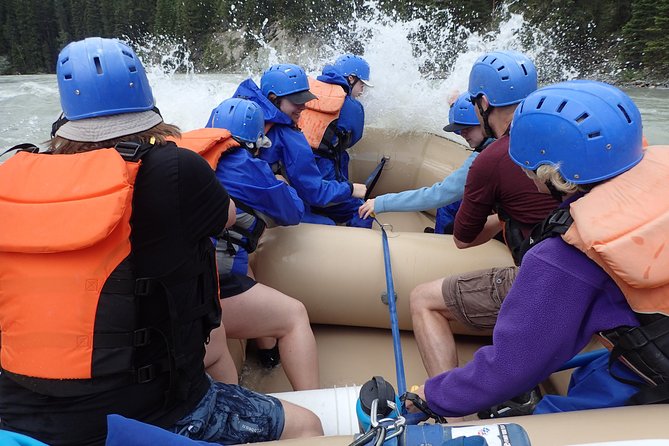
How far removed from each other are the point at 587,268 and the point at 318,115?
298 centimetres

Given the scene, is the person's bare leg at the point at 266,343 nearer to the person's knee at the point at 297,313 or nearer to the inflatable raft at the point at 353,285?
the inflatable raft at the point at 353,285

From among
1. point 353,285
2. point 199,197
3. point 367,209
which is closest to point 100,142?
point 199,197

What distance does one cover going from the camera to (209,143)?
1.97 metres

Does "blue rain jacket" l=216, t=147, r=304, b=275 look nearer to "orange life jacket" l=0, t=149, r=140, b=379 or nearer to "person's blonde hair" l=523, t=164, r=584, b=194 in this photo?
"orange life jacket" l=0, t=149, r=140, b=379

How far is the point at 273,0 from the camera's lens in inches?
1962

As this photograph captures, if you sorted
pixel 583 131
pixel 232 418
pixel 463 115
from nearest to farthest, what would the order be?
pixel 583 131, pixel 232 418, pixel 463 115

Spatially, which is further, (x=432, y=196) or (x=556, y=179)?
(x=432, y=196)

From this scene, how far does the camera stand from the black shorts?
2.03m

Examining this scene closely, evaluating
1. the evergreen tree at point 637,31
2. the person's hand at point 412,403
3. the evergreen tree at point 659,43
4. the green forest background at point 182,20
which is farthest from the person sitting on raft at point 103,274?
the green forest background at point 182,20

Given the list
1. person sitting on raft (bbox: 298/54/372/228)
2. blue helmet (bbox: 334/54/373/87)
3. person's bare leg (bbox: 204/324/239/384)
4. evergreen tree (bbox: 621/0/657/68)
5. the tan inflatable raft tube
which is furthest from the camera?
evergreen tree (bbox: 621/0/657/68)

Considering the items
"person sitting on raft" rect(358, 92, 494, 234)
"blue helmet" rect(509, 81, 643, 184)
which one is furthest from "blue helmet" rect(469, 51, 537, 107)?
"blue helmet" rect(509, 81, 643, 184)

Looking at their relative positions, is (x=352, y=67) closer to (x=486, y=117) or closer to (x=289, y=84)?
(x=289, y=84)

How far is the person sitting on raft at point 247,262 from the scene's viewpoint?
2.04 meters

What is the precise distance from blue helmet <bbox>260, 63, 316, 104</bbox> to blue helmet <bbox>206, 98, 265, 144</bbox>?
0.68 m
